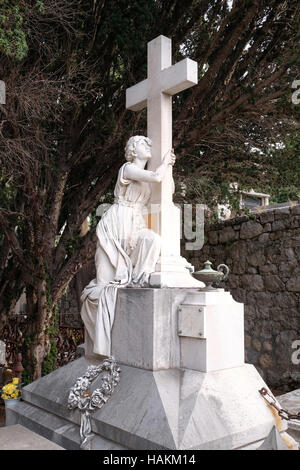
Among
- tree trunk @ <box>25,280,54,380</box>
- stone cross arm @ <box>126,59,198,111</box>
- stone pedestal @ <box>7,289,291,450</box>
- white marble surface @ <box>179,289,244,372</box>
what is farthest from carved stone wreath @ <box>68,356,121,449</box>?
tree trunk @ <box>25,280,54,380</box>

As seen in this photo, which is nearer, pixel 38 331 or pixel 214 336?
pixel 214 336

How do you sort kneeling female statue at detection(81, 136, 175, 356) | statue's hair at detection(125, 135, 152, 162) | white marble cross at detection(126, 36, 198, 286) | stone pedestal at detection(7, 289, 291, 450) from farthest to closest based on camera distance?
statue's hair at detection(125, 135, 152, 162) < white marble cross at detection(126, 36, 198, 286) < kneeling female statue at detection(81, 136, 175, 356) < stone pedestal at detection(7, 289, 291, 450)

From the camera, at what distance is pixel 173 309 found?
115 inches

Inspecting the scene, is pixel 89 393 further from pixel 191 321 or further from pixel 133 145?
pixel 133 145

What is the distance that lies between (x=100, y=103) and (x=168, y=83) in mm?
2480

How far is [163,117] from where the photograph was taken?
359 centimetres

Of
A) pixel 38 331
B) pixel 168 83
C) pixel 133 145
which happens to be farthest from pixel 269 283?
pixel 168 83

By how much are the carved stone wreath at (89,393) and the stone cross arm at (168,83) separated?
2383mm

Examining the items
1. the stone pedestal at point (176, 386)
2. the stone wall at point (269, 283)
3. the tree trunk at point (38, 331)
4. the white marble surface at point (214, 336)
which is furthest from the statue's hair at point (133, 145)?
the stone wall at point (269, 283)

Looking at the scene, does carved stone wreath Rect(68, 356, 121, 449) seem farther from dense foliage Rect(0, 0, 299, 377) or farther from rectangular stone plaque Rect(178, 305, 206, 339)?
dense foliage Rect(0, 0, 299, 377)

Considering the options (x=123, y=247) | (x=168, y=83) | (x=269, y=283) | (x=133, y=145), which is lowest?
(x=269, y=283)

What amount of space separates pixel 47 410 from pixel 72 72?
3906 mm

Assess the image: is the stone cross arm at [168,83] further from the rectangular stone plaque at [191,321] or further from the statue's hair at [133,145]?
the rectangular stone plaque at [191,321]

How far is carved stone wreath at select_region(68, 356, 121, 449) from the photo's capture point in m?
2.83
